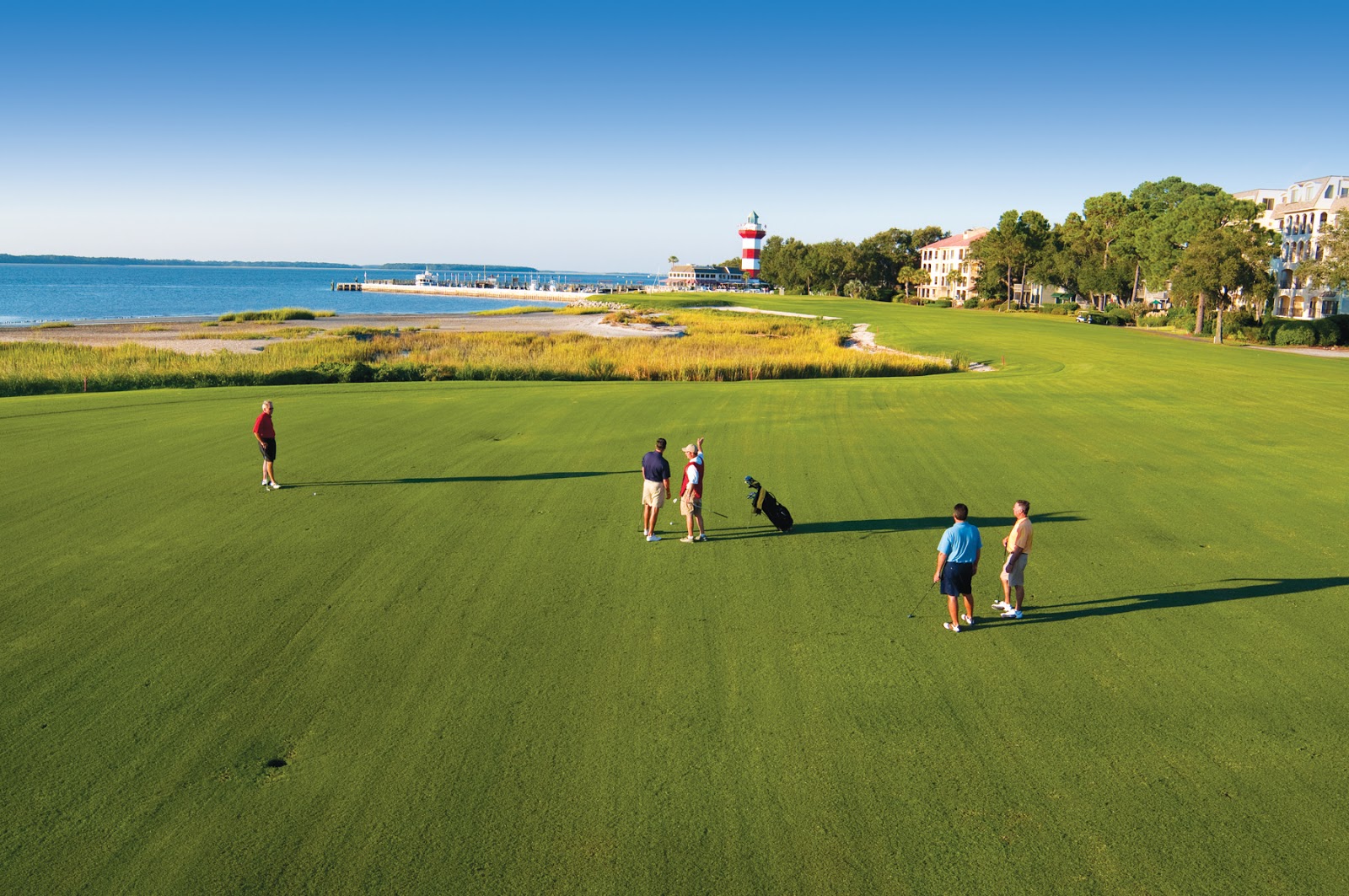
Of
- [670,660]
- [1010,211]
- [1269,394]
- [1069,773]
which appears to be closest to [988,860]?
[1069,773]

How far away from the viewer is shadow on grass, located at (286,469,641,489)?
19.2 m

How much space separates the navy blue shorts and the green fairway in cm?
79

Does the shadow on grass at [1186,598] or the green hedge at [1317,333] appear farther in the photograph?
the green hedge at [1317,333]

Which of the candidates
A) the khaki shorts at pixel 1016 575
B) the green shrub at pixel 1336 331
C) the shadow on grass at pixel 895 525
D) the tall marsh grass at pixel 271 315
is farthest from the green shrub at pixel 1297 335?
the tall marsh grass at pixel 271 315

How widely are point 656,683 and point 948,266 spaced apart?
178987 mm

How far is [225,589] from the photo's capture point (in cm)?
1288

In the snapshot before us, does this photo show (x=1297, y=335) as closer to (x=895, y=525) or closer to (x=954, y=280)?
(x=895, y=525)

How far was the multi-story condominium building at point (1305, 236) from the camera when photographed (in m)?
84.0

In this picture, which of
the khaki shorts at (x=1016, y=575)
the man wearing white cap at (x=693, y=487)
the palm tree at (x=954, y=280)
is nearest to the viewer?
the khaki shorts at (x=1016, y=575)

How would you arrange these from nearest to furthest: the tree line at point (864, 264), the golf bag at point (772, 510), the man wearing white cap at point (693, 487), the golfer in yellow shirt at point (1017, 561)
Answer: the golfer in yellow shirt at point (1017, 561) < the man wearing white cap at point (693, 487) < the golf bag at point (772, 510) < the tree line at point (864, 264)

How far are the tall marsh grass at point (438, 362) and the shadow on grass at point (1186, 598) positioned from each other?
32099 millimetres

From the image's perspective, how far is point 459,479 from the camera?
1977 cm

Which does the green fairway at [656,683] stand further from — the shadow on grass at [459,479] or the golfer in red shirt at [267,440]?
the golfer in red shirt at [267,440]

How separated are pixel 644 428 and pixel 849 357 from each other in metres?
25.5
